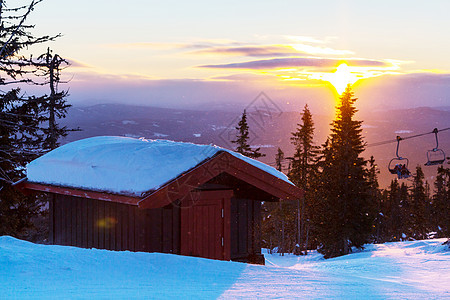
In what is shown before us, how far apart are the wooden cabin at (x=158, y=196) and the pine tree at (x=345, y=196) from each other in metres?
21.1

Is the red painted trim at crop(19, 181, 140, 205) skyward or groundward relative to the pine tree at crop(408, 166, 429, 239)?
skyward

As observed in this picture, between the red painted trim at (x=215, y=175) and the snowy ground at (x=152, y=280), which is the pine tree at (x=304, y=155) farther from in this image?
the snowy ground at (x=152, y=280)

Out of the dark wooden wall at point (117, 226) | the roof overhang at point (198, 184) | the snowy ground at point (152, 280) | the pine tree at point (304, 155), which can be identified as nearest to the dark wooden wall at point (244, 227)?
the roof overhang at point (198, 184)

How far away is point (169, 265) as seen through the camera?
7.22 meters

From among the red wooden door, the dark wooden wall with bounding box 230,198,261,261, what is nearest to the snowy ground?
the red wooden door

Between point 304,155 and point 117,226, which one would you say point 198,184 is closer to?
point 117,226

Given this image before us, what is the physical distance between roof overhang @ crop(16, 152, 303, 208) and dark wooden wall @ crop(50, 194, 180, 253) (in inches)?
23.7

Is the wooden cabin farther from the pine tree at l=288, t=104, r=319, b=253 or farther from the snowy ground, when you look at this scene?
the pine tree at l=288, t=104, r=319, b=253

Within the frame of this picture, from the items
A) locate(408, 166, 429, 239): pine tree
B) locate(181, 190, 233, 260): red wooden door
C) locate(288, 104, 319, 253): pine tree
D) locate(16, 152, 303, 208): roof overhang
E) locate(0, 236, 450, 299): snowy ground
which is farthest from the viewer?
locate(408, 166, 429, 239): pine tree

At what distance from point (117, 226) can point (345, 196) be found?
24.7 meters

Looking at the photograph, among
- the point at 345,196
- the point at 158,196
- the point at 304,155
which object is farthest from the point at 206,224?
the point at 304,155

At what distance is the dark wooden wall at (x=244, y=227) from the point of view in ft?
38.9

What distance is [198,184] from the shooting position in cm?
1009

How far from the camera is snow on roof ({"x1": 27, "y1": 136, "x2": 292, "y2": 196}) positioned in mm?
9656
